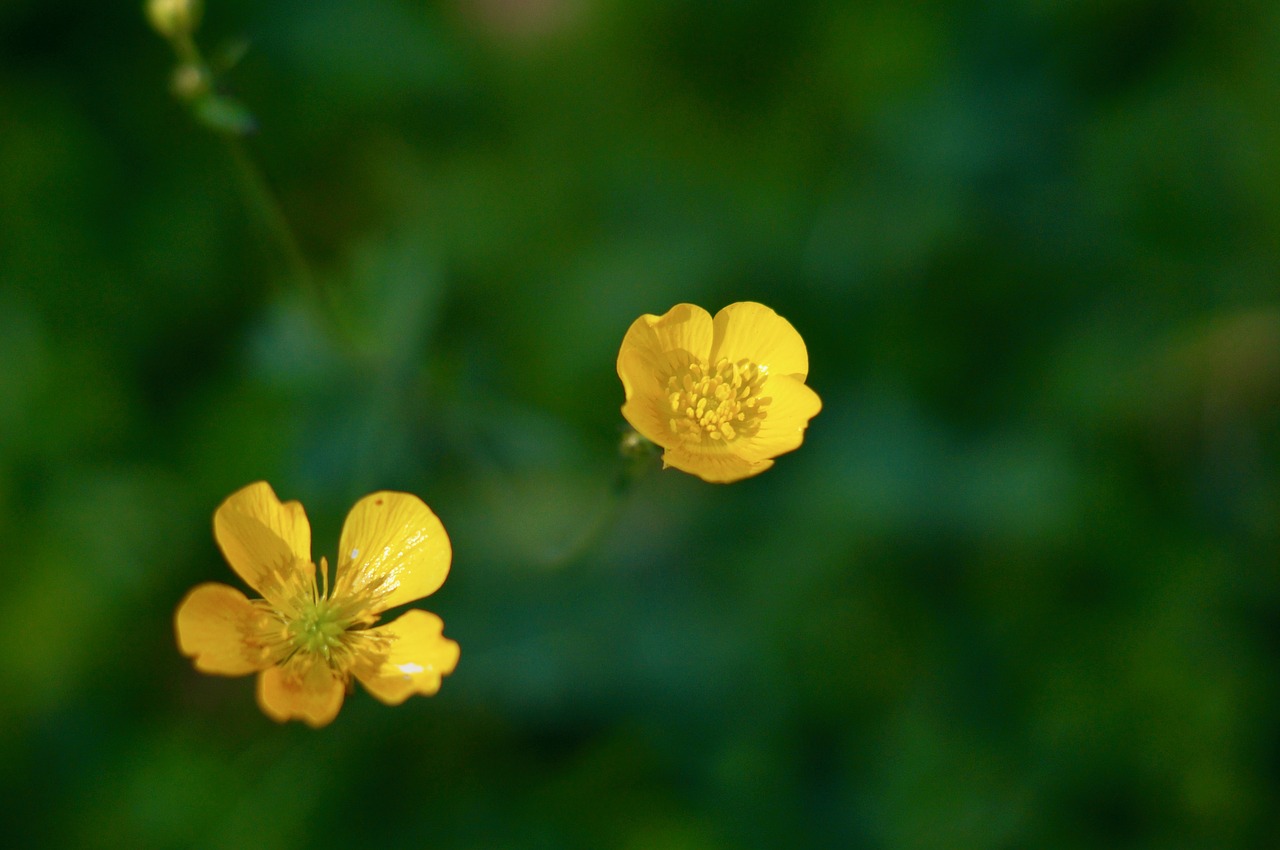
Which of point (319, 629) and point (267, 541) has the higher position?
point (267, 541)

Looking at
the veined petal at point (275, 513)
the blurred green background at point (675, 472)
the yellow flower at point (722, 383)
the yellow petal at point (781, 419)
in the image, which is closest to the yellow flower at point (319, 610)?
the veined petal at point (275, 513)

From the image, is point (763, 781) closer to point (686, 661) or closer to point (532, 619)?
point (686, 661)

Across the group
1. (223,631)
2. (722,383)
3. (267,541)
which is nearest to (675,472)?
(722,383)

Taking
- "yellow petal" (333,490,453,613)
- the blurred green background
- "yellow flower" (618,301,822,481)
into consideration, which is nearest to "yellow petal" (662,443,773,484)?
"yellow flower" (618,301,822,481)

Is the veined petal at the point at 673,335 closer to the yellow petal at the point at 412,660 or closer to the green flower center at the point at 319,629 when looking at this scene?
the yellow petal at the point at 412,660

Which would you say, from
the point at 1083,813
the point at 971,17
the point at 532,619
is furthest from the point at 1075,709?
the point at 971,17

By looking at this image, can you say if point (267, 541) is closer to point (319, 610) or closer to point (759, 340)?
point (319, 610)
